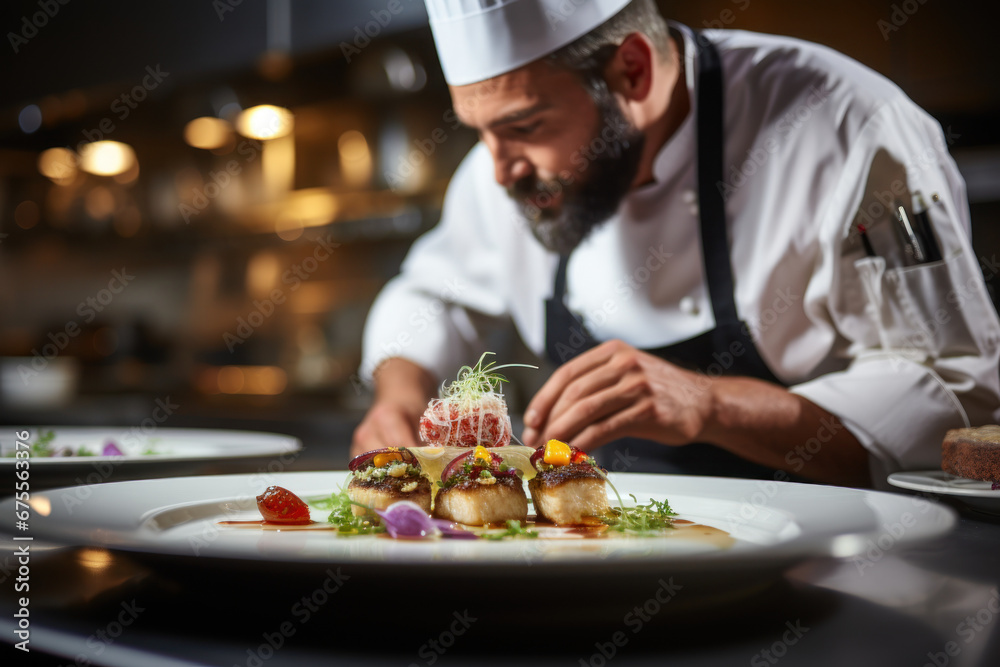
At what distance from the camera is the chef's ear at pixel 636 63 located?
210 cm

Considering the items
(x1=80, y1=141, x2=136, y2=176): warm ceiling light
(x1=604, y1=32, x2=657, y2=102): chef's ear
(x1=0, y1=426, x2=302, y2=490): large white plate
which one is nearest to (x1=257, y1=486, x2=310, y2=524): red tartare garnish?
(x1=0, y1=426, x2=302, y2=490): large white plate

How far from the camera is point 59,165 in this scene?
5.14 meters

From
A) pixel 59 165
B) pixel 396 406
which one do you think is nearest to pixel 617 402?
pixel 396 406

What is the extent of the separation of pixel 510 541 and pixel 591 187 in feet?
5.03

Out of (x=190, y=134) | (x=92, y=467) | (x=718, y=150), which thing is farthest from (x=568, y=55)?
(x=190, y=134)

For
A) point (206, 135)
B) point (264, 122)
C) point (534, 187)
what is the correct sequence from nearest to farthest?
point (534, 187), point (264, 122), point (206, 135)

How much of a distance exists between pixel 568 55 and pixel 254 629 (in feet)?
5.98

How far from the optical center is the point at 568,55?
2117mm

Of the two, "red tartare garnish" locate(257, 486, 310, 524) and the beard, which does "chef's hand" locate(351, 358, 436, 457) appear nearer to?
the beard

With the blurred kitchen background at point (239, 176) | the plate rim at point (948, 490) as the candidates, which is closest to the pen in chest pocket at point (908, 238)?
the blurred kitchen background at point (239, 176)

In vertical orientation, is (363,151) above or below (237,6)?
below

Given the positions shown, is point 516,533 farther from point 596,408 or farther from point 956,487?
point 596,408

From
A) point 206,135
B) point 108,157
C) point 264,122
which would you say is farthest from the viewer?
point 108,157

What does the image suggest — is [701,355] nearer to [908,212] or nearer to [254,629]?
[908,212]
